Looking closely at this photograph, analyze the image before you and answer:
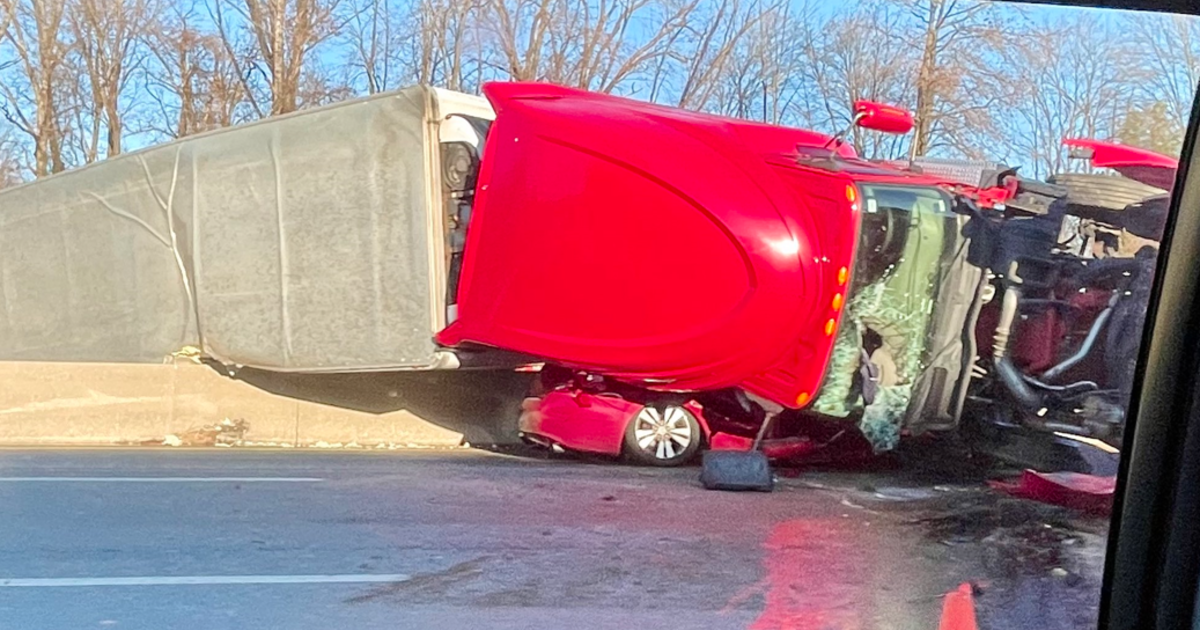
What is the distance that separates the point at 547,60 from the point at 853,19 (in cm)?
105

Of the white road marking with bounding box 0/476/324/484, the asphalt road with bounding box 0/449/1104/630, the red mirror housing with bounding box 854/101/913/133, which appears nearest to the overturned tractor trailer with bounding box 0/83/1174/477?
the red mirror housing with bounding box 854/101/913/133

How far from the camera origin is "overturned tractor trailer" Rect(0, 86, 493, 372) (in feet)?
12.5

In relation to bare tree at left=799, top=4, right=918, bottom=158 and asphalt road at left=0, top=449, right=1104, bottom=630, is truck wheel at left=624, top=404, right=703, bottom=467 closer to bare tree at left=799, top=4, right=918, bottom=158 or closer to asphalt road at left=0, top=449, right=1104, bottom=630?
asphalt road at left=0, top=449, right=1104, bottom=630

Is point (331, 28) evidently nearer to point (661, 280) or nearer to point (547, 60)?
point (547, 60)

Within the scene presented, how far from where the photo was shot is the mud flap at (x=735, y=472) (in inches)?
165

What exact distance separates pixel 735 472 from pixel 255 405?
178 centimetres

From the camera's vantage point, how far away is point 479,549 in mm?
3861

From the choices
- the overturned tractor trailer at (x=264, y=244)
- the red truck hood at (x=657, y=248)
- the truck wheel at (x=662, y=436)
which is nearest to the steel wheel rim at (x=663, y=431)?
the truck wheel at (x=662, y=436)

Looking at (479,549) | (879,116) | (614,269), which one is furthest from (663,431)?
(879,116)

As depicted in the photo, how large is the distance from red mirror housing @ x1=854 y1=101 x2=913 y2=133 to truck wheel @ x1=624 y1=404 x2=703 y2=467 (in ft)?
4.13

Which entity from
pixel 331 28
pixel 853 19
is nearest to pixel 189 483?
pixel 331 28

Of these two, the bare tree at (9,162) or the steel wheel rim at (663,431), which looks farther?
the steel wheel rim at (663,431)

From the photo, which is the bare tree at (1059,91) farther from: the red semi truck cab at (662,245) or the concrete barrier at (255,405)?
the concrete barrier at (255,405)

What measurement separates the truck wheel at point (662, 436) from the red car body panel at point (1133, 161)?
174 centimetres
